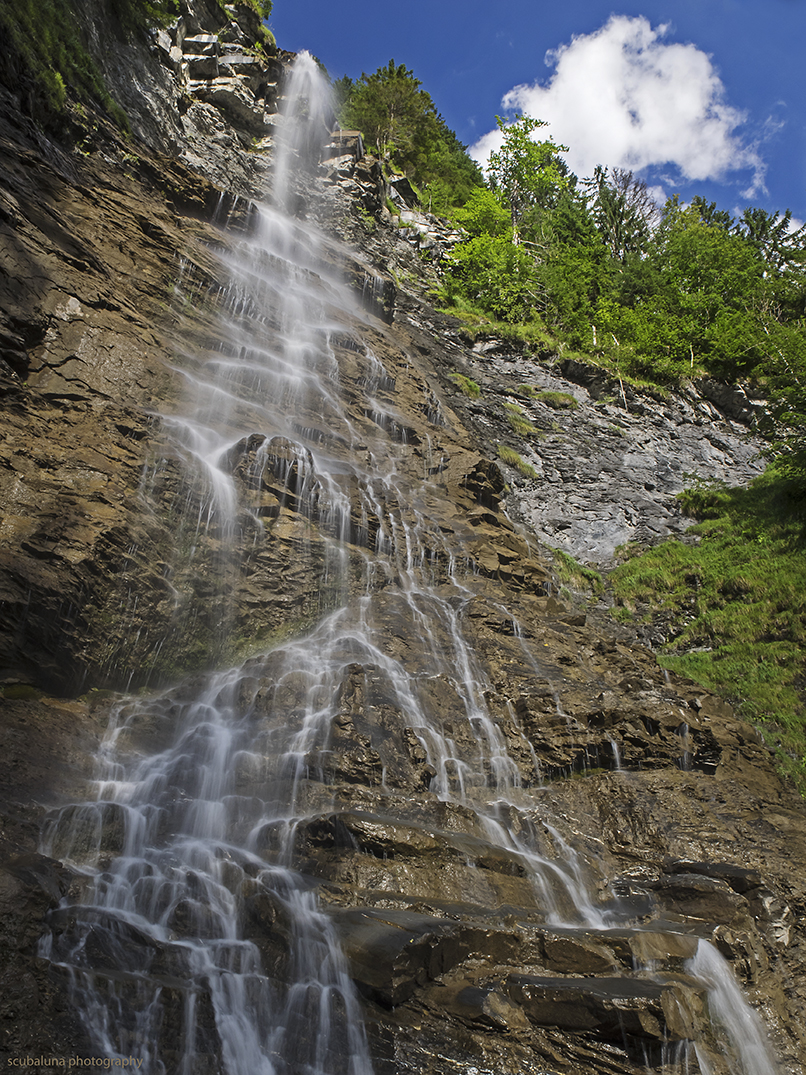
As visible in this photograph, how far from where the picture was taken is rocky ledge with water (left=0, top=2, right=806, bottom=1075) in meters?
4.99

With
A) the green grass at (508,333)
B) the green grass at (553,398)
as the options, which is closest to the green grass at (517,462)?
the green grass at (553,398)

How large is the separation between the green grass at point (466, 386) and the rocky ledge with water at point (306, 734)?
3.93 meters

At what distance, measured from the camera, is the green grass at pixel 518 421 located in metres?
22.9

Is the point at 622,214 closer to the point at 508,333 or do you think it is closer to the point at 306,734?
the point at 508,333

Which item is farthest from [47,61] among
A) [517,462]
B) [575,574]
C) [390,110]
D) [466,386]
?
[390,110]

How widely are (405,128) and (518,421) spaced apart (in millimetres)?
26672

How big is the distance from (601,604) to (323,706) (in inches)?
397

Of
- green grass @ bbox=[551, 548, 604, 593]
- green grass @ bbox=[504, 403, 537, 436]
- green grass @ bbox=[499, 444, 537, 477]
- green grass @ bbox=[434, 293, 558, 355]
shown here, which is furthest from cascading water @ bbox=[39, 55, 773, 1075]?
green grass @ bbox=[434, 293, 558, 355]

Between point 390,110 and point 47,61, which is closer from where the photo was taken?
point 47,61

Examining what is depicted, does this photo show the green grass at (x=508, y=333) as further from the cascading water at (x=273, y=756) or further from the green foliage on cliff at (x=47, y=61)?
the green foliage on cliff at (x=47, y=61)

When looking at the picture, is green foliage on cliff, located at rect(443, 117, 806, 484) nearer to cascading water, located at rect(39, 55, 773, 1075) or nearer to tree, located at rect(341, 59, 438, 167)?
tree, located at rect(341, 59, 438, 167)

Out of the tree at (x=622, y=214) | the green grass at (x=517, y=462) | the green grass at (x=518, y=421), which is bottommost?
the green grass at (x=517, y=462)

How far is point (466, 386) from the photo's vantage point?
77.9ft

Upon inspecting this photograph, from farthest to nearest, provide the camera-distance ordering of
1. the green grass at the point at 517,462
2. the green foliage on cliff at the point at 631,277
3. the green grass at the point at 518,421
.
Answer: the green foliage on cliff at the point at 631,277 < the green grass at the point at 518,421 < the green grass at the point at 517,462
